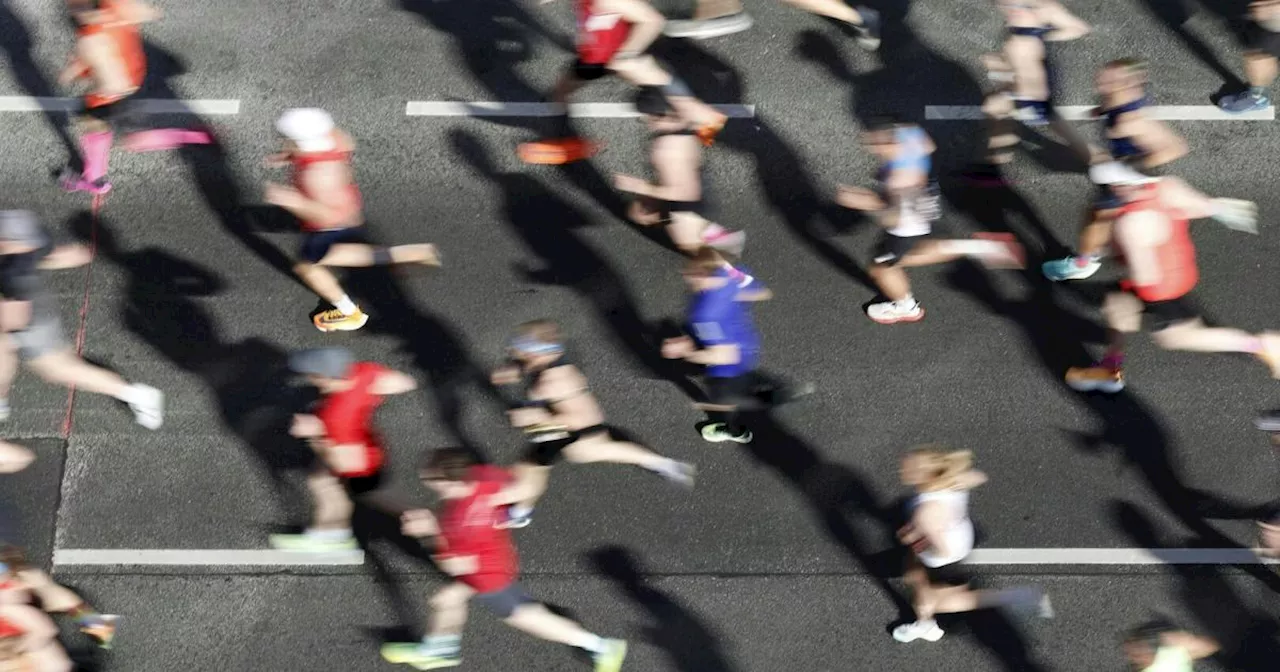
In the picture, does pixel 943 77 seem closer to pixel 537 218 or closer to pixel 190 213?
pixel 537 218

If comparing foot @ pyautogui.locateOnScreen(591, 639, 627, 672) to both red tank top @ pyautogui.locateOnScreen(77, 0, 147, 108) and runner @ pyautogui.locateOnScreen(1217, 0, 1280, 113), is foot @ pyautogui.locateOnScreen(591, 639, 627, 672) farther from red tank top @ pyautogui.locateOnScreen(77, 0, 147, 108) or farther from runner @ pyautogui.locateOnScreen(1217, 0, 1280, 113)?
runner @ pyautogui.locateOnScreen(1217, 0, 1280, 113)

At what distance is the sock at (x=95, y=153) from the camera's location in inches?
372

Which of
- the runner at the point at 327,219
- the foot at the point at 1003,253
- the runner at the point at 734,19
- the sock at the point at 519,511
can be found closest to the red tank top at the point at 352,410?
the sock at the point at 519,511

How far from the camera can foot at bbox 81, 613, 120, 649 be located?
7877mm

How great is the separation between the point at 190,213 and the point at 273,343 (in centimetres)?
131

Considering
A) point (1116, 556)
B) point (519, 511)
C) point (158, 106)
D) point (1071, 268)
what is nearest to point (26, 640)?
point (519, 511)

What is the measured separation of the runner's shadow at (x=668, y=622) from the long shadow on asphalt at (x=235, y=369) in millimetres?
1194

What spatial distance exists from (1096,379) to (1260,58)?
9.65ft

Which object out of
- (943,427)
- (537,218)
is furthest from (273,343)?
(943,427)

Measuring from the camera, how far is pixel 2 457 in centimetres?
821

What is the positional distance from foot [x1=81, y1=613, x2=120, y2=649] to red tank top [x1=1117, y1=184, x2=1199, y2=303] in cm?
649

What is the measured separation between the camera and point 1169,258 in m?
7.96

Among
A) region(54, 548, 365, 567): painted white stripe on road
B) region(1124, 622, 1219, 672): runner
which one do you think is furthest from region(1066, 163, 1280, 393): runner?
region(54, 548, 365, 567): painted white stripe on road

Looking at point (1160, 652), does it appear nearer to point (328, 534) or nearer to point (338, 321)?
point (328, 534)
